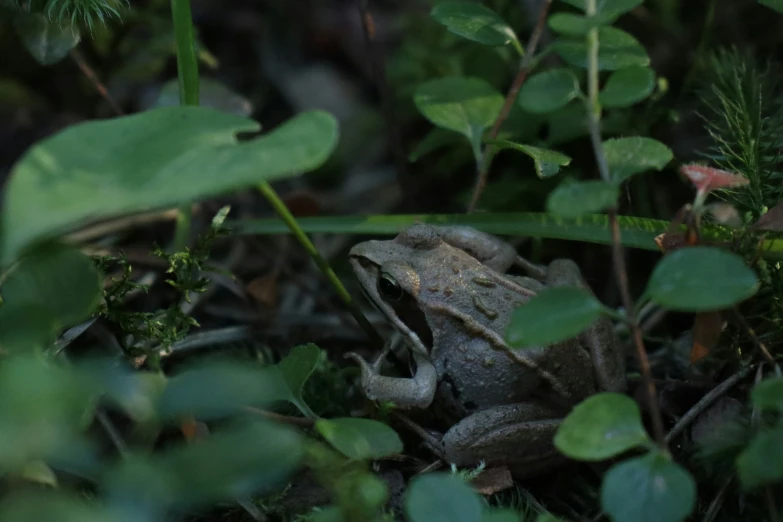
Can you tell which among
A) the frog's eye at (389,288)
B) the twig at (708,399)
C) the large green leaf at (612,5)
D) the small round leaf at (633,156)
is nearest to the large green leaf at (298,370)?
the frog's eye at (389,288)

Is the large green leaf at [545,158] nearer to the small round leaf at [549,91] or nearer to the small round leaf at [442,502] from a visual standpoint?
the small round leaf at [549,91]

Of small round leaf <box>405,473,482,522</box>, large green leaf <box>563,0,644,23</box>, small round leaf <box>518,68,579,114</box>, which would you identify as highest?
large green leaf <box>563,0,644,23</box>

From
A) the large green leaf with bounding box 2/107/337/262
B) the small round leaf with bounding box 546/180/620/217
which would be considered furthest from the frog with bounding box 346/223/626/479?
the large green leaf with bounding box 2/107/337/262

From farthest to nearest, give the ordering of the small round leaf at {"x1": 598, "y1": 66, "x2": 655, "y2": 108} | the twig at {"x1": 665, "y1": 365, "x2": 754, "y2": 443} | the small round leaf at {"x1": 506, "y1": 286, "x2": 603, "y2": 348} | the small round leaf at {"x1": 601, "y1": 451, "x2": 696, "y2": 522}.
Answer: the twig at {"x1": 665, "y1": 365, "x2": 754, "y2": 443} → the small round leaf at {"x1": 598, "y1": 66, "x2": 655, "y2": 108} → the small round leaf at {"x1": 506, "y1": 286, "x2": 603, "y2": 348} → the small round leaf at {"x1": 601, "y1": 451, "x2": 696, "y2": 522}

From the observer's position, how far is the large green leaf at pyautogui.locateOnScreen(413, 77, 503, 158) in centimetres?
252

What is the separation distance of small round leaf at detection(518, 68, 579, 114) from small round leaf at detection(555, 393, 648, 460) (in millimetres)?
694

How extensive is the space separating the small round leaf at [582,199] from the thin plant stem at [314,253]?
29.4 inches

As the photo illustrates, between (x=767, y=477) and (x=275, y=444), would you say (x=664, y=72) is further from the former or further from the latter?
(x=275, y=444)

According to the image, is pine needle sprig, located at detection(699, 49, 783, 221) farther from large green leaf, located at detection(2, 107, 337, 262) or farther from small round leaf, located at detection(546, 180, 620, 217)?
large green leaf, located at detection(2, 107, 337, 262)

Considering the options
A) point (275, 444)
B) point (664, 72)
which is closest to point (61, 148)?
point (275, 444)

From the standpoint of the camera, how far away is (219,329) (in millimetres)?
2623

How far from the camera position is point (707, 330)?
78.4 inches

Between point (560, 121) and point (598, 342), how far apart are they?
3.33 feet

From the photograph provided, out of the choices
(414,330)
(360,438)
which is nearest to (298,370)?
(360,438)
